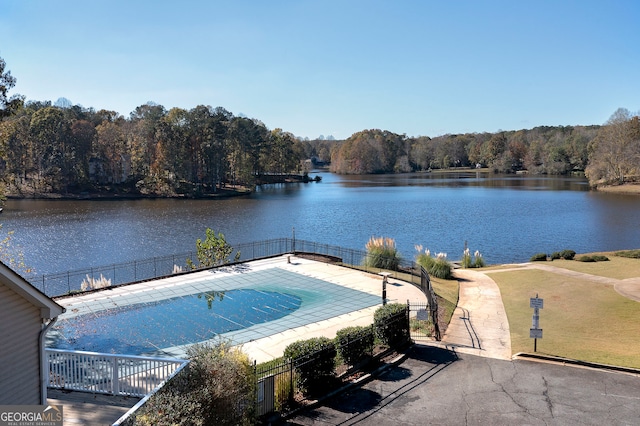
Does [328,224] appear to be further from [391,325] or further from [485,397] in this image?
[485,397]

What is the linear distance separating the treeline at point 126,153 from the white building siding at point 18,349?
75567 mm

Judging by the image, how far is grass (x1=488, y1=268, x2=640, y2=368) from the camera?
50.8 feet

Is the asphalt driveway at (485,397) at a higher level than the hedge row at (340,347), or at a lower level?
lower

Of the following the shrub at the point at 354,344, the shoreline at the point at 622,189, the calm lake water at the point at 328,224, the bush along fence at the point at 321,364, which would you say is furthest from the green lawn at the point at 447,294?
the shoreline at the point at 622,189

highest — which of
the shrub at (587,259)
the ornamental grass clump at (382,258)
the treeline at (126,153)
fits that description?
the treeline at (126,153)

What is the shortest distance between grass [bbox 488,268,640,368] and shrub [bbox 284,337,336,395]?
705 centimetres

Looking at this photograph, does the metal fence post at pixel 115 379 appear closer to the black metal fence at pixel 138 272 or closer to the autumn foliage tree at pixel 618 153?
the black metal fence at pixel 138 272

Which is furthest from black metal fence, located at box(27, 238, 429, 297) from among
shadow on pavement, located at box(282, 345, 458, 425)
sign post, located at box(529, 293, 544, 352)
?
shadow on pavement, located at box(282, 345, 458, 425)

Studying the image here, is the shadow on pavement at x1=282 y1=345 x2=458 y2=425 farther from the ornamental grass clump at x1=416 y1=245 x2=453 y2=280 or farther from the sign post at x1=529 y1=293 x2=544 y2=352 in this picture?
Answer: the ornamental grass clump at x1=416 y1=245 x2=453 y2=280

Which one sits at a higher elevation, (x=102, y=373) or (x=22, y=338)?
(x=22, y=338)

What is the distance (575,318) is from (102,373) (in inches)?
694

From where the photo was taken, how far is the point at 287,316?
19453 mm

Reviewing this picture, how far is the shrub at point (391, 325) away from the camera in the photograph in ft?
49.6

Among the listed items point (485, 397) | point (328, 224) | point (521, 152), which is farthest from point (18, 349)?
point (521, 152)
